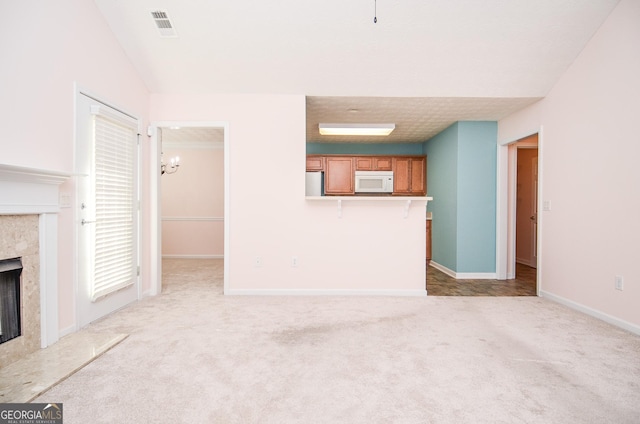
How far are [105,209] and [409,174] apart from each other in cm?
531

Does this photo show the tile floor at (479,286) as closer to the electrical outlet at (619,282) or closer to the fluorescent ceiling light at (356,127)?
the electrical outlet at (619,282)

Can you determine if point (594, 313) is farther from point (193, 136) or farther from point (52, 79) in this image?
point (193, 136)

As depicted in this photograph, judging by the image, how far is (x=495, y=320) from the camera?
10.0 feet

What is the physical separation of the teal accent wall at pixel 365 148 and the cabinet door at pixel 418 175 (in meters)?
0.33

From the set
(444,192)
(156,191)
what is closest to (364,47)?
(156,191)

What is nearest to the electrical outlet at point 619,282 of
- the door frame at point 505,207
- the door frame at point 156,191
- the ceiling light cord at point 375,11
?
the door frame at point 505,207

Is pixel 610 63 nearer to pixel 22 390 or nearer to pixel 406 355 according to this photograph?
pixel 406 355

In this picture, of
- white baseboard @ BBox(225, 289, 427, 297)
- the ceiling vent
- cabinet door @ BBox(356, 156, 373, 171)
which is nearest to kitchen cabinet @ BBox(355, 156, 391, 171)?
cabinet door @ BBox(356, 156, 373, 171)

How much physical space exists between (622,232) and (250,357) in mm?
3462

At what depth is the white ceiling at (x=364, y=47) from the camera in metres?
2.97

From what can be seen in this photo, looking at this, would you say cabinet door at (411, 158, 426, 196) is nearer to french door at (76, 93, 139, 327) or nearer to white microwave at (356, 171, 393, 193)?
white microwave at (356, 171, 393, 193)

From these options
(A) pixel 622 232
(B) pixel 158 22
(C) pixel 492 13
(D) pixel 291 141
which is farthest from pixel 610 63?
(B) pixel 158 22

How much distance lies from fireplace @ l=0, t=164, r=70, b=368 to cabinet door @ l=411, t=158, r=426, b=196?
5.68 m

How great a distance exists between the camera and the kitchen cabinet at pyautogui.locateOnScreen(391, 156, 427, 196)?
653 cm
